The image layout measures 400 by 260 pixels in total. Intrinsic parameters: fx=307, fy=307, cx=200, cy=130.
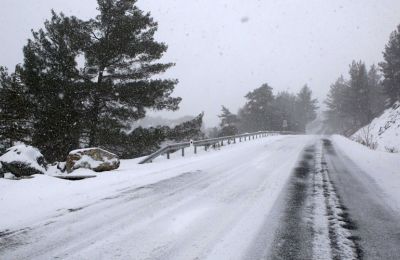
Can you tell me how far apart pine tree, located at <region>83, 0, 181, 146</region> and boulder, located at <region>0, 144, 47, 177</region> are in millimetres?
7575

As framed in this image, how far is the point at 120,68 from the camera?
18703mm

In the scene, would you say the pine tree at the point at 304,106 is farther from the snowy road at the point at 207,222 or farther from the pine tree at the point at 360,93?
the snowy road at the point at 207,222

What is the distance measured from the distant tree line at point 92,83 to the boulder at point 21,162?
7.53 m

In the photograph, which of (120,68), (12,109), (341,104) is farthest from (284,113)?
(12,109)

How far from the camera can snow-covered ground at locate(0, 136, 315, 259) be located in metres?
3.61

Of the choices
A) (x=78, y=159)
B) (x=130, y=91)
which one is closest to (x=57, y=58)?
(x=130, y=91)

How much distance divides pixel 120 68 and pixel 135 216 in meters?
15.2

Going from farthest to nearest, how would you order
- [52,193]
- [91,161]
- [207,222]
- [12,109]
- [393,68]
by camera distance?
[393,68]
[12,109]
[91,161]
[52,193]
[207,222]

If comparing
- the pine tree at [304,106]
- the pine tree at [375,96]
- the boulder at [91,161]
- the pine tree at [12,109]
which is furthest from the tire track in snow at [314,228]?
the pine tree at [304,106]

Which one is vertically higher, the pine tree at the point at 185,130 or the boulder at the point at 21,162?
the pine tree at the point at 185,130

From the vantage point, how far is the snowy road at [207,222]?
3.59 meters

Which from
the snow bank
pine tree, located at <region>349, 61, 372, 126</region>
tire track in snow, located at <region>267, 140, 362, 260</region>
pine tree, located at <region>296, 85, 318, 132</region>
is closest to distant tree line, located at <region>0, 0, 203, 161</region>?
the snow bank

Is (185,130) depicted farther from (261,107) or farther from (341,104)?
(341,104)

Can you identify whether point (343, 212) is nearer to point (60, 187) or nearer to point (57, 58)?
point (60, 187)
